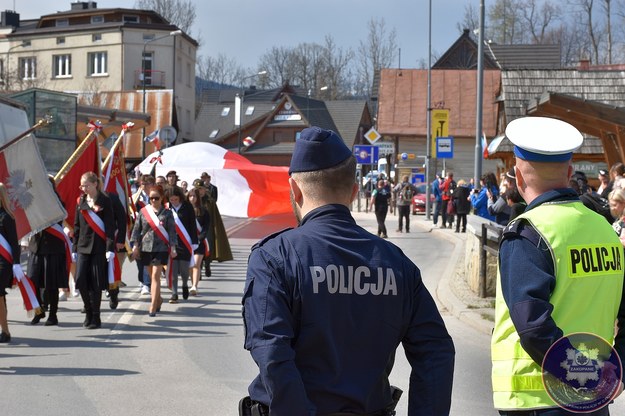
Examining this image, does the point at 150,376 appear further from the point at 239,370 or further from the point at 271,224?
the point at 271,224

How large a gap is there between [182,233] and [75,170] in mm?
2114

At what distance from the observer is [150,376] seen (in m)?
8.70

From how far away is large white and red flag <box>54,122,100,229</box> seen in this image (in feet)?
46.7

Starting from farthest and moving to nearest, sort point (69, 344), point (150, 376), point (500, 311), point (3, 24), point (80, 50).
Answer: point (3, 24)
point (80, 50)
point (69, 344)
point (150, 376)
point (500, 311)

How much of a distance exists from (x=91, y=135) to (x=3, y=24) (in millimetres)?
70255

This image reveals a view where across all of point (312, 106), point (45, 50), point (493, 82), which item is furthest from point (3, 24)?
point (493, 82)

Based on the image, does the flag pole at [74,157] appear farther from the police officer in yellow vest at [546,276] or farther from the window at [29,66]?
the window at [29,66]

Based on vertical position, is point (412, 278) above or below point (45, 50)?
below

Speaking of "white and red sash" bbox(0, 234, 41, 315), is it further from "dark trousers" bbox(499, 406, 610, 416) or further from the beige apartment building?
the beige apartment building

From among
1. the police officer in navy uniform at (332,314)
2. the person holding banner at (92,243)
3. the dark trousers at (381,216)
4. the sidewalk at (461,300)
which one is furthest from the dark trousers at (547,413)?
the dark trousers at (381,216)

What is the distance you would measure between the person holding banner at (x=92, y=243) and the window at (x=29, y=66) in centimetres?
5898

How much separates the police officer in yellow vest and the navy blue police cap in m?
0.81

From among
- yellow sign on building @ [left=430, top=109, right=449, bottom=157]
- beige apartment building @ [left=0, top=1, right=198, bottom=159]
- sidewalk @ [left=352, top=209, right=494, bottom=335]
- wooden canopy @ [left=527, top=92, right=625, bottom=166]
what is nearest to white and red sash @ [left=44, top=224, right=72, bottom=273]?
sidewalk @ [left=352, top=209, right=494, bottom=335]

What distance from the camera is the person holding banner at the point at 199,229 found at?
15.3m
